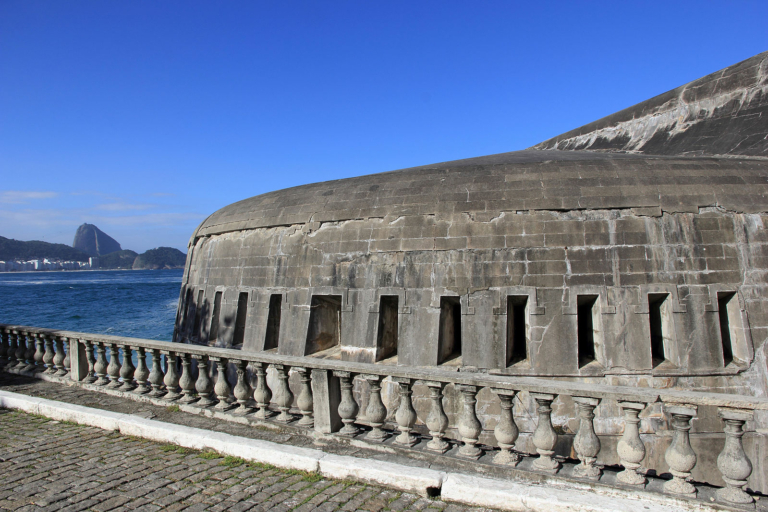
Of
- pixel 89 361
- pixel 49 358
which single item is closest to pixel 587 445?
pixel 89 361

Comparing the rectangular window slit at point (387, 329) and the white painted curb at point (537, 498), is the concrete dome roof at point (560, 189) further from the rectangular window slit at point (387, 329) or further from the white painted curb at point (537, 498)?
the white painted curb at point (537, 498)

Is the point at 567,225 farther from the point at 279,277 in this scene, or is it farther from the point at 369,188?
the point at 279,277

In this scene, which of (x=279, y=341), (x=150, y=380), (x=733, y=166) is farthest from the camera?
(x=279, y=341)

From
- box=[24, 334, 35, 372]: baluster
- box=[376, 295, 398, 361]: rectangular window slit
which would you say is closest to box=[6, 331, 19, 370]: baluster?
box=[24, 334, 35, 372]: baluster

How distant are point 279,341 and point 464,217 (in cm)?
443

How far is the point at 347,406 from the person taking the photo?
4.43 metres

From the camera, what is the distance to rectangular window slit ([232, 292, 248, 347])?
11.0 m

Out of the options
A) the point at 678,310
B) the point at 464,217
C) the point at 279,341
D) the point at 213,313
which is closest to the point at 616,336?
the point at 678,310

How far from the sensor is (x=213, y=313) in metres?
11.8

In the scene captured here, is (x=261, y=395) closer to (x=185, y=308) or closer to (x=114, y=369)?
(x=114, y=369)

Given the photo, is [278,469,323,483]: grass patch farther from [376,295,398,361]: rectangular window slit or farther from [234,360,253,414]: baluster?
→ [376,295,398,361]: rectangular window slit

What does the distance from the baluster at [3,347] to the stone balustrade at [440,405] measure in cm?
245

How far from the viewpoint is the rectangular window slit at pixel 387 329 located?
8.77 metres

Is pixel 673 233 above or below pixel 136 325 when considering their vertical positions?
above
